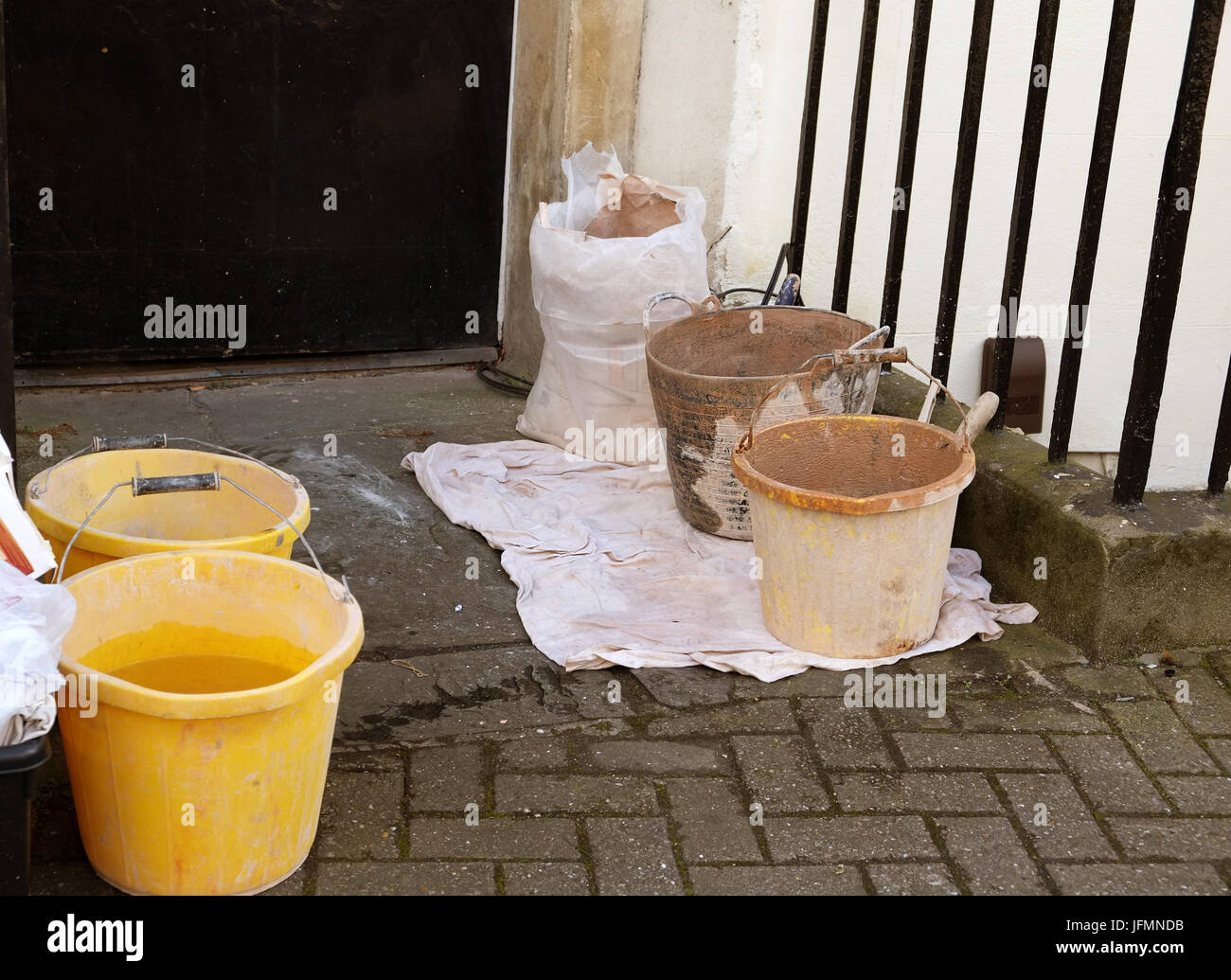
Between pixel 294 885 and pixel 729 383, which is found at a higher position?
pixel 729 383

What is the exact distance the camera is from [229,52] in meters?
4.43

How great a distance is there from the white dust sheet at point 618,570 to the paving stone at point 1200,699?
37 centimetres

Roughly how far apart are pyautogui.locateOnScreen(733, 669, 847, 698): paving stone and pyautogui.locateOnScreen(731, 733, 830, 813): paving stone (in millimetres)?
182

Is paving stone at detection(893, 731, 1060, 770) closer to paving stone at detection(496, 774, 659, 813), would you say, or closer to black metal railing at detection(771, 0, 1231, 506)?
paving stone at detection(496, 774, 659, 813)

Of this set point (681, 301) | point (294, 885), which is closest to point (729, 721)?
point (294, 885)

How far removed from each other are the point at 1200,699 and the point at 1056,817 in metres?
0.65

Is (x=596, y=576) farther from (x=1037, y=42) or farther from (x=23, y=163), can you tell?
(x=23, y=163)

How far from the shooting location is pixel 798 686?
2.95 metres

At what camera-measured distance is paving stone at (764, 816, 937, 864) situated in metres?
2.37

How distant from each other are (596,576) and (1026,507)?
1117 mm

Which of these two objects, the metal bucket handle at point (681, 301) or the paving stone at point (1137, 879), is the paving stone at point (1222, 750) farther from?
the metal bucket handle at point (681, 301)

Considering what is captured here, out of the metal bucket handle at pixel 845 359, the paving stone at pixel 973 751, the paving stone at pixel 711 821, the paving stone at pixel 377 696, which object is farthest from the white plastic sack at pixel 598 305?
the paving stone at pixel 711 821

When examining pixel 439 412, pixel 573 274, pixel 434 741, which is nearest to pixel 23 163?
pixel 439 412

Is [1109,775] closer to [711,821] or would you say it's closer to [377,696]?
[711,821]
